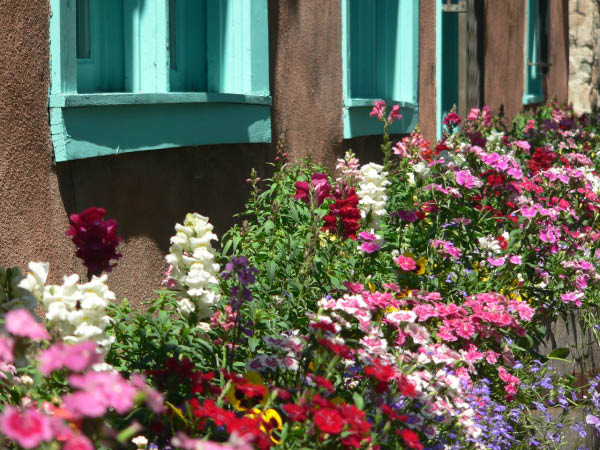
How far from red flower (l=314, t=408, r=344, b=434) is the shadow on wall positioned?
62.5 inches

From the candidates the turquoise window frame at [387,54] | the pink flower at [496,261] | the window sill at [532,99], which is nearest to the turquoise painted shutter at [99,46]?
the pink flower at [496,261]

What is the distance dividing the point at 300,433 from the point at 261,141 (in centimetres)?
256

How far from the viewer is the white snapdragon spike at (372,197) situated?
411 centimetres

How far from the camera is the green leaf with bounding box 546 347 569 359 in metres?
4.20

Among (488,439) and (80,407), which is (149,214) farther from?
(80,407)

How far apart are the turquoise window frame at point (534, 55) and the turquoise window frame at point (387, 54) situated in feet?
15.3

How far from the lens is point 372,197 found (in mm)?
4141

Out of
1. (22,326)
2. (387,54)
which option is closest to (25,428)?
(22,326)

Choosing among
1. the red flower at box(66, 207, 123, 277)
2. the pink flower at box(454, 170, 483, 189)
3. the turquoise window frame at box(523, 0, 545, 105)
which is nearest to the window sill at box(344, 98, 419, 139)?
the pink flower at box(454, 170, 483, 189)

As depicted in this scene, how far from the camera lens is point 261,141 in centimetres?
471

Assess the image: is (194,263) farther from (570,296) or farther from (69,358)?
(570,296)

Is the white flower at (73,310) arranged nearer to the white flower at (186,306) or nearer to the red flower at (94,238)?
the red flower at (94,238)

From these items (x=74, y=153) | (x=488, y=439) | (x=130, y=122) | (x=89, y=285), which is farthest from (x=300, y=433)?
(x=130, y=122)

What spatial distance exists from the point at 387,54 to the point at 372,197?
312cm
